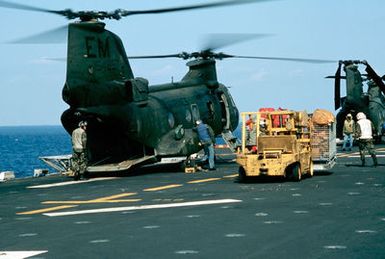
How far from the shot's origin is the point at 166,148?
1140 inches

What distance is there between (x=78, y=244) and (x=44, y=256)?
1054mm

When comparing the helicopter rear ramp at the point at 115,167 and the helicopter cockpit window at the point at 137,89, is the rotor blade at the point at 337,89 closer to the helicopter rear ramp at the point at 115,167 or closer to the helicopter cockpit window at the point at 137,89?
the helicopter cockpit window at the point at 137,89

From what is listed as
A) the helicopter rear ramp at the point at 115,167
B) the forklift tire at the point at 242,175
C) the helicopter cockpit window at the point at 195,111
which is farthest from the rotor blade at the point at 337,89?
the forklift tire at the point at 242,175

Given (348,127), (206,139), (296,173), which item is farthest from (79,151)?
(348,127)

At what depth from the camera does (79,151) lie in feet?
87.1

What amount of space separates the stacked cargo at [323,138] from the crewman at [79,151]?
871 centimetres

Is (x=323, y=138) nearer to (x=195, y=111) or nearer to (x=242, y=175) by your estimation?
(x=242, y=175)

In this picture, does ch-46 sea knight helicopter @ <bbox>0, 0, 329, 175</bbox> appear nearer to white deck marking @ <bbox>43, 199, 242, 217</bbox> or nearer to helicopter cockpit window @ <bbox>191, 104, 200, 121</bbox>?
helicopter cockpit window @ <bbox>191, 104, 200, 121</bbox>

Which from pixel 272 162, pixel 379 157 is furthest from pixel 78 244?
pixel 379 157

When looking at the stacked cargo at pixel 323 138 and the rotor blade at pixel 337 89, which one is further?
the rotor blade at pixel 337 89

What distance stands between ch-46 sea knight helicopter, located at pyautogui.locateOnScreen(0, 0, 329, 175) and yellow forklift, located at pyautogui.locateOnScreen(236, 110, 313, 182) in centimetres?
496

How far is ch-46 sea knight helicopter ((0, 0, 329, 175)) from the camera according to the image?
25.0 metres

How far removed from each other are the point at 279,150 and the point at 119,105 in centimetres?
695

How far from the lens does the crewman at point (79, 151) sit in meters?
26.4
